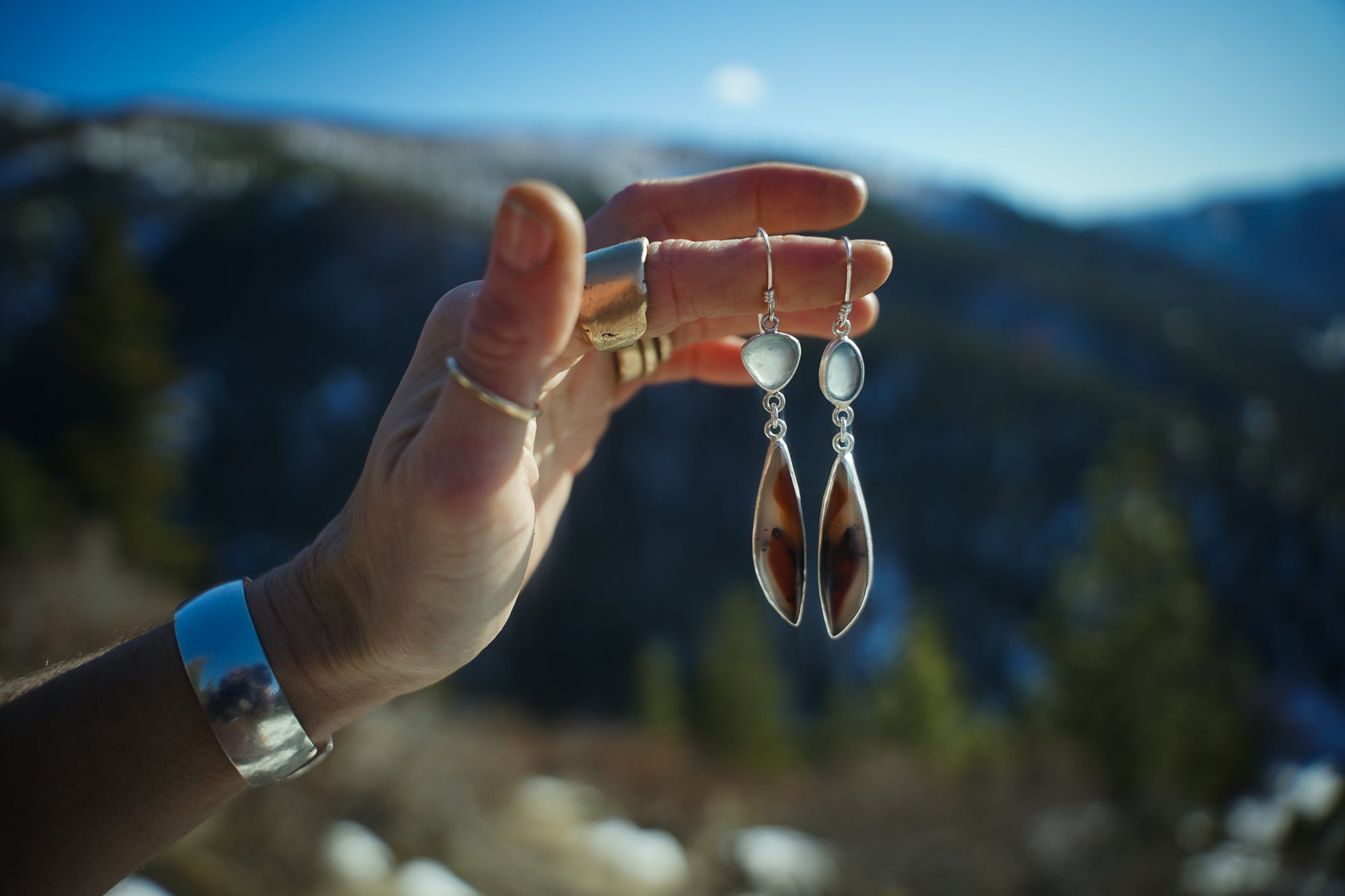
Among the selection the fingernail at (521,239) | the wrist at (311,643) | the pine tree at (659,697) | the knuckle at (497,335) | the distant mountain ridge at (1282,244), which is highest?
the distant mountain ridge at (1282,244)

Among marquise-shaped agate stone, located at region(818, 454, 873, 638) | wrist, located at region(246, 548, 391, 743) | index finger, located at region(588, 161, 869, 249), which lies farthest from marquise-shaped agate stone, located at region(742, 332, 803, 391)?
wrist, located at region(246, 548, 391, 743)

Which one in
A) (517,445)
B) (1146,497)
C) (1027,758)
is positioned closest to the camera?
(517,445)

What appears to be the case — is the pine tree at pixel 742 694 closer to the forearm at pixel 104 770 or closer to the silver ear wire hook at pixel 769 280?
the silver ear wire hook at pixel 769 280

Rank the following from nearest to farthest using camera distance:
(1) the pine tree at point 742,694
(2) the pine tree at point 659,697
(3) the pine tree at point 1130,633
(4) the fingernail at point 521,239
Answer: (4) the fingernail at point 521,239
(3) the pine tree at point 1130,633
(2) the pine tree at point 659,697
(1) the pine tree at point 742,694

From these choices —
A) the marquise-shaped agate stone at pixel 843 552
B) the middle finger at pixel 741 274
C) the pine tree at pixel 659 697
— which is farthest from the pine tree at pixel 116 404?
the middle finger at pixel 741 274

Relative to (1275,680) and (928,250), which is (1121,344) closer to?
(928,250)

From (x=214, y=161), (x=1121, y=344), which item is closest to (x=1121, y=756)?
(x=1121, y=344)

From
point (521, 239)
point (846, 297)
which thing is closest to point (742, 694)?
point (846, 297)
